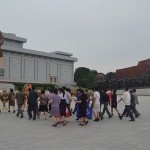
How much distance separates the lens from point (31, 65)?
2239 inches

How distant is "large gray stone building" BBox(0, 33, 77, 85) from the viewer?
169ft

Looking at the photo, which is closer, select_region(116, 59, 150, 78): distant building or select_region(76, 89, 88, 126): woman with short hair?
select_region(76, 89, 88, 126): woman with short hair

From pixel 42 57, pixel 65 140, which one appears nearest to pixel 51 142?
pixel 65 140

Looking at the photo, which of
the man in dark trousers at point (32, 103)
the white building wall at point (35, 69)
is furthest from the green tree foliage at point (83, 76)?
the man in dark trousers at point (32, 103)

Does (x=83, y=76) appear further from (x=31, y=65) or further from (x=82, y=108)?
(x=82, y=108)

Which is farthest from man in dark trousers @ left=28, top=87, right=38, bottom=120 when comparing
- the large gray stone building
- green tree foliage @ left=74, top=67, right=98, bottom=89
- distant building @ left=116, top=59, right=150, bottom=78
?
green tree foliage @ left=74, top=67, right=98, bottom=89

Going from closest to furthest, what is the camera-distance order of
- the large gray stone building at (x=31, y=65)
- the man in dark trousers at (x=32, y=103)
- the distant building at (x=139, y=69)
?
the man in dark trousers at (x=32, y=103) < the distant building at (x=139, y=69) < the large gray stone building at (x=31, y=65)

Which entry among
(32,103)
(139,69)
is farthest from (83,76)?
(32,103)

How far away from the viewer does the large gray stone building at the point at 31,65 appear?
51625 millimetres

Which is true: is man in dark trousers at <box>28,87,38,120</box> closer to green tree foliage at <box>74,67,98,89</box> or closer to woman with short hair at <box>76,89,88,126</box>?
woman with short hair at <box>76,89,88,126</box>

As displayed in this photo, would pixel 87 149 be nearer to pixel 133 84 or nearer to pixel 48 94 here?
pixel 48 94

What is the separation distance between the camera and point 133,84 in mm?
39094

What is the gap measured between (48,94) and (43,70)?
→ 49729 mm

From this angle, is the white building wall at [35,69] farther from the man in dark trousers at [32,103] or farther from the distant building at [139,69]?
the man in dark trousers at [32,103]
